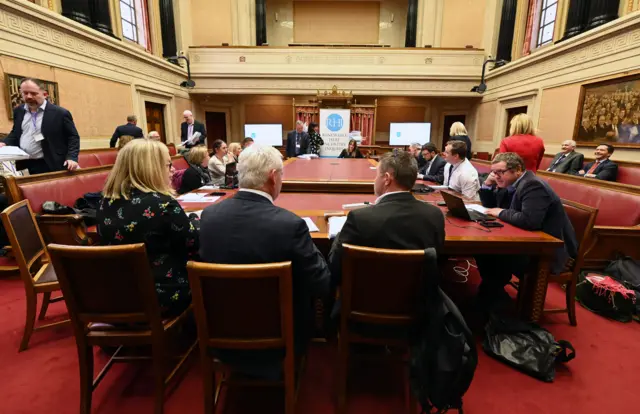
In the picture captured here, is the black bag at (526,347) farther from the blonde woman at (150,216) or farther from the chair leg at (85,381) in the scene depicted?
the chair leg at (85,381)

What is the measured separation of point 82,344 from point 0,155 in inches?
94.6

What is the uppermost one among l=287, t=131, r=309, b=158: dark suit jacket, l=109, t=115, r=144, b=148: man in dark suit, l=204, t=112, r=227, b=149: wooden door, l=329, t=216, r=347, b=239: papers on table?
l=204, t=112, r=227, b=149: wooden door

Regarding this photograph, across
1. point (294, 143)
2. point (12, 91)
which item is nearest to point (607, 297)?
point (294, 143)

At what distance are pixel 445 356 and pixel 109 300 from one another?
1288 mm

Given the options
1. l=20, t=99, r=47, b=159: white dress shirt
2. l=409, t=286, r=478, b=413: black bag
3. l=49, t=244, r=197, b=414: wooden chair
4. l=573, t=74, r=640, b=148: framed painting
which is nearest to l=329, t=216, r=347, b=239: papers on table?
l=409, t=286, r=478, b=413: black bag

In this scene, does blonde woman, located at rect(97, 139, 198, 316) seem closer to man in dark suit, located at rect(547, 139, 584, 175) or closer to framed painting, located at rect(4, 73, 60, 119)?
framed painting, located at rect(4, 73, 60, 119)

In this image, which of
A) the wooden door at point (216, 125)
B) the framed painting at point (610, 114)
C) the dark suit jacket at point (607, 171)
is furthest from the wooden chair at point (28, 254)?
the wooden door at point (216, 125)

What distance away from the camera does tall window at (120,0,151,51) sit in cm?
706

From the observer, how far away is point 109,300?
3.99ft

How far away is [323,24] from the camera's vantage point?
11.0 metres

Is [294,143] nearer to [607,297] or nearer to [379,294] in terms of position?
[607,297]

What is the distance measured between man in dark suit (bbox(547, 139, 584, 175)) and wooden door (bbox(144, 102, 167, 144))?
8.02 metres

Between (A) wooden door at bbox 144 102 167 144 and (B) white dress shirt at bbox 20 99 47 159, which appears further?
(A) wooden door at bbox 144 102 167 144

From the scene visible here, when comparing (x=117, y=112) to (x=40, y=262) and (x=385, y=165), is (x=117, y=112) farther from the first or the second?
(x=385, y=165)
